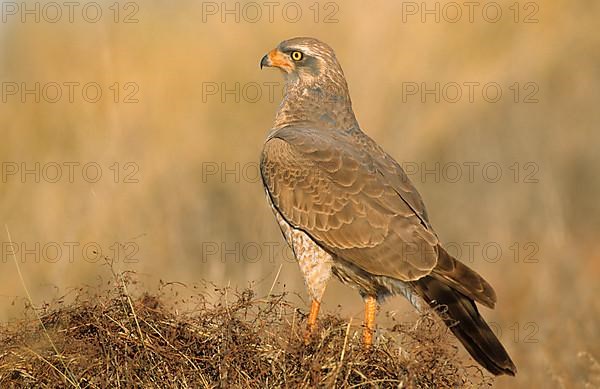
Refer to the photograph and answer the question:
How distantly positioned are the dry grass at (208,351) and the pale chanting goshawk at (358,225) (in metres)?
0.60

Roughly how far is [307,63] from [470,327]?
7.90 ft

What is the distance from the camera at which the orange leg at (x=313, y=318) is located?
502 cm

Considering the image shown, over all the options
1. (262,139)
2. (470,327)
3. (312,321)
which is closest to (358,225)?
(312,321)

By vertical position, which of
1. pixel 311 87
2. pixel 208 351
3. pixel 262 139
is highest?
pixel 311 87

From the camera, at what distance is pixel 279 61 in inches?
287

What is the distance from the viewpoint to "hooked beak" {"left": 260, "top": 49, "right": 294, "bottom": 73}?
7.26 metres

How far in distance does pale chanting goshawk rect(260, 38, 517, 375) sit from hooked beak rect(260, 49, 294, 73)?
496 mm

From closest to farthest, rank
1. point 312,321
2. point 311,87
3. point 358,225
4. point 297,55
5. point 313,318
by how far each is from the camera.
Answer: point 312,321, point 313,318, point 358,225, point 311,87, point 297,55

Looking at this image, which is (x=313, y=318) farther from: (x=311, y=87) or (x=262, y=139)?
(x=262, y=139)

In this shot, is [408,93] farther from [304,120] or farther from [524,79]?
[304,120]

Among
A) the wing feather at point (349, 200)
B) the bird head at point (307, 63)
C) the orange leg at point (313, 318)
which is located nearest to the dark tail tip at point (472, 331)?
the wing feather at point (349, 200)

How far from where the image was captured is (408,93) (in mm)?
13750

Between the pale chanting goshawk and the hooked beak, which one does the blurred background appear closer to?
the hooked beak

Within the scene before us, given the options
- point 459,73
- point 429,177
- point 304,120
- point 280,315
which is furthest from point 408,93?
point 280,315
